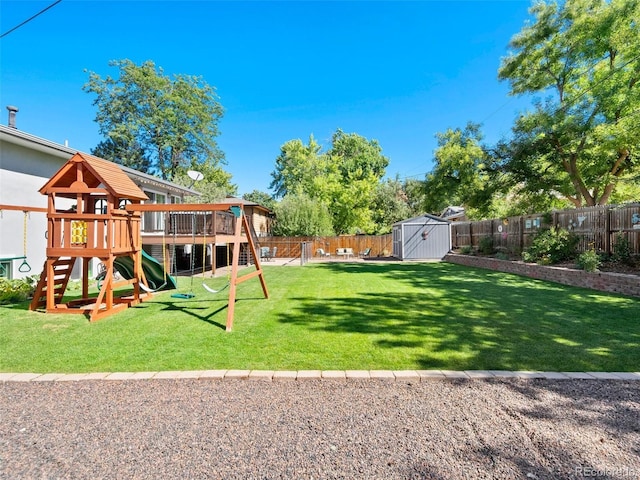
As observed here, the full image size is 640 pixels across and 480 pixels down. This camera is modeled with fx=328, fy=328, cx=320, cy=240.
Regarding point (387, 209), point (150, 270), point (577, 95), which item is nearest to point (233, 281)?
point (150, 270)

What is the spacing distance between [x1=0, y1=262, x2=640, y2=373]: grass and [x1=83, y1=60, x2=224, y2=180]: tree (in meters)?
26.6

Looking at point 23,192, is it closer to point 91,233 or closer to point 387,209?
point 91,233

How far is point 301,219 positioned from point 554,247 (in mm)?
17924

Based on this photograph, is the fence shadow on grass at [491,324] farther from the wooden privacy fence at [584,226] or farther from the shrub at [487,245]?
the shrub at [487,245]

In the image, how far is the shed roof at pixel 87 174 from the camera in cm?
584

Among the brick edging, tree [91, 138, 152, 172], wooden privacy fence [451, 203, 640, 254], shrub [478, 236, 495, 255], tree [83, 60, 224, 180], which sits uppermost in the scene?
tree [83, 60, 224, 180]

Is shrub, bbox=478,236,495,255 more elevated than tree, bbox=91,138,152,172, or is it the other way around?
tree, bbox=91,138,152,172

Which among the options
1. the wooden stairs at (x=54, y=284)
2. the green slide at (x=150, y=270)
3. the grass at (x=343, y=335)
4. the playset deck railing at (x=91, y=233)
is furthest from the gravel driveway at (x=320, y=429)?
the green slide at (x=150, y=270)

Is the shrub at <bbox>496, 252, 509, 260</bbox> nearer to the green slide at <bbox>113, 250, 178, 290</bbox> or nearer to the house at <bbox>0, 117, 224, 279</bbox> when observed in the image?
the green slide at <bbox>113, 250, 178, 290</bbox>

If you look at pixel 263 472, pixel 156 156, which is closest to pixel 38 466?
pixel 263 472

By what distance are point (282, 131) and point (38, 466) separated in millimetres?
39809

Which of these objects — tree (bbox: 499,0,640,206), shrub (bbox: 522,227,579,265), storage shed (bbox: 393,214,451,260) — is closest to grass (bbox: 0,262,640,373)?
shrub (bbox: 522,227,579,265)

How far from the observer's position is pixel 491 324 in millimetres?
5023

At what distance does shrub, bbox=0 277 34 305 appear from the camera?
6.82 m
